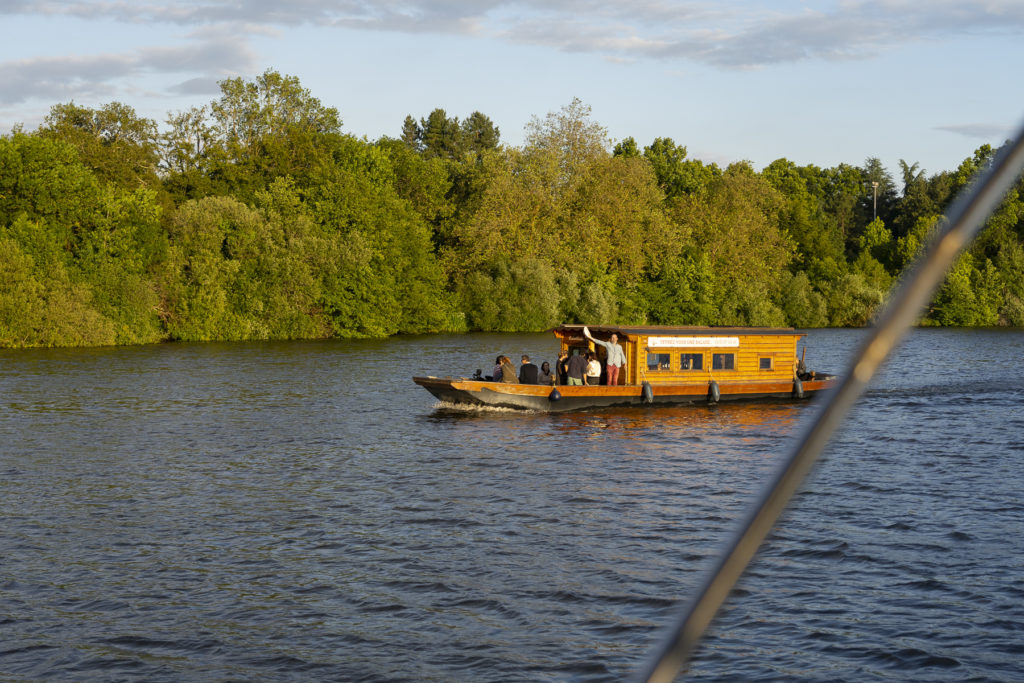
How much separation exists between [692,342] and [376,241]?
44.8 metres

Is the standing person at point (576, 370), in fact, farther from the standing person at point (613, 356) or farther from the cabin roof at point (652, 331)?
the cabin roof at point (652, 331)

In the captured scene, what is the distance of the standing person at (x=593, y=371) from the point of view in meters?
31.2

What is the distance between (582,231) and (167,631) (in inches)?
2608

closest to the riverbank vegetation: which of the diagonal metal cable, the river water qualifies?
the river water

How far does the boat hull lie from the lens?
97.5ft

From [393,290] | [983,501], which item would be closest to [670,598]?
[983,501]

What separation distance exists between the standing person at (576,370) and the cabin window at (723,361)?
4674mm

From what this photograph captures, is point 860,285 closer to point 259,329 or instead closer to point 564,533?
point 259,329

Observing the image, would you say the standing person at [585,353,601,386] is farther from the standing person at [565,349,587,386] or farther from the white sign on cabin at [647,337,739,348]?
the white sign on cabin at [647,337,739,348]

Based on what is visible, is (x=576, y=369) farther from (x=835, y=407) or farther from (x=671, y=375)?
(x=835, y=407)

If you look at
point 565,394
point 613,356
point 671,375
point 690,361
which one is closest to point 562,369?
point 565,394

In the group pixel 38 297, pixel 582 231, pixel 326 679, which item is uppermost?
pixel 582 231

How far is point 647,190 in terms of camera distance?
80.8 metres

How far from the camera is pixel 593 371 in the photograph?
31.3 metres
